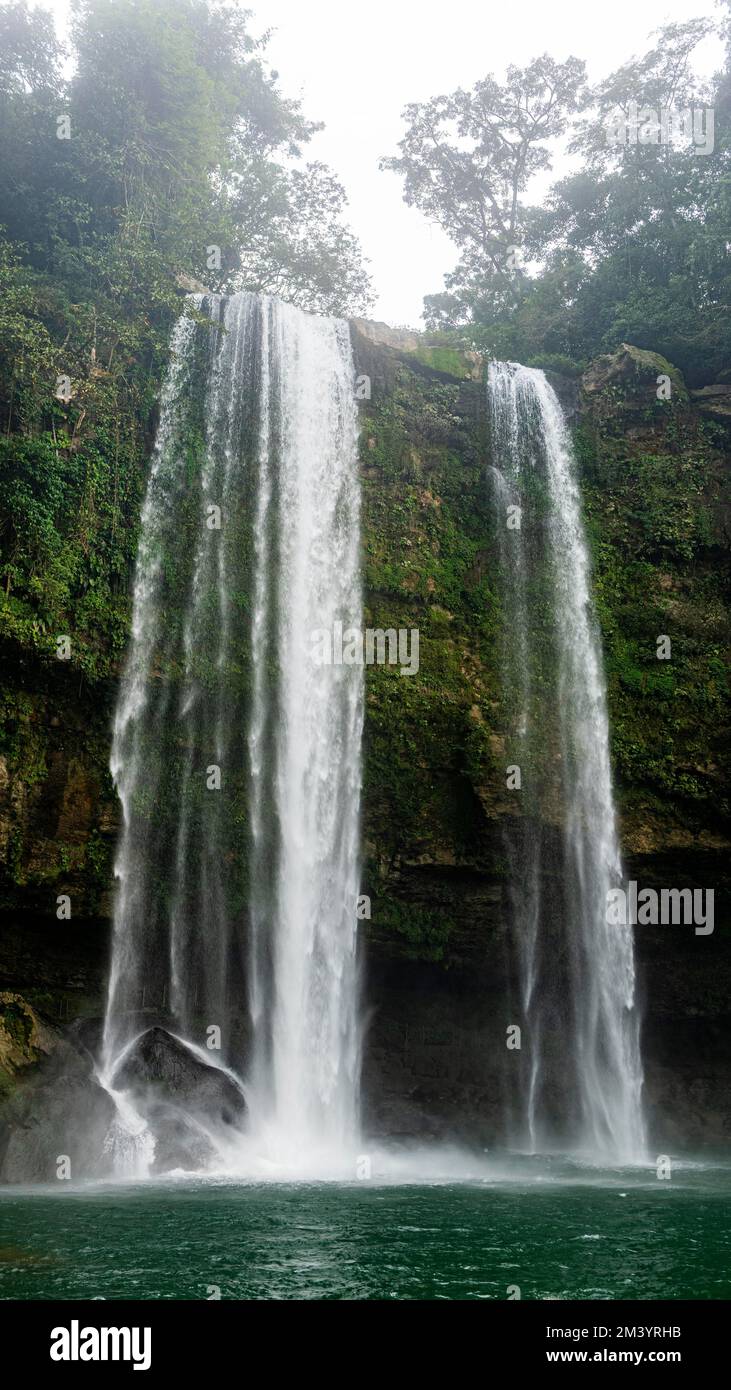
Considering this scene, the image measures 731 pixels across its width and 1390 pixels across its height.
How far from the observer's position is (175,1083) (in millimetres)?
13047

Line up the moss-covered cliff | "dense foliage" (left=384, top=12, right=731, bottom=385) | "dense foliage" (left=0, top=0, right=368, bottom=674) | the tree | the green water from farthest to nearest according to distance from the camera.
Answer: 1. the tree
2. "dense foliage" (left=384, top=12, right=731, bottom=385)
3. "dense foliage" (left=0, top=0, right=368, bottom=674)
4. the moss-covered cliff
5. the green water

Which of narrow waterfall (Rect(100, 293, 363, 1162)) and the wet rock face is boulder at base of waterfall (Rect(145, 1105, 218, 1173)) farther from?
narrow waterfall (Rect(100, 293, 363, 1162))

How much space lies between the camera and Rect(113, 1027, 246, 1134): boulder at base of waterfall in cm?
1278

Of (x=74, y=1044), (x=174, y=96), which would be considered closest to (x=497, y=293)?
(x=174, y=96)

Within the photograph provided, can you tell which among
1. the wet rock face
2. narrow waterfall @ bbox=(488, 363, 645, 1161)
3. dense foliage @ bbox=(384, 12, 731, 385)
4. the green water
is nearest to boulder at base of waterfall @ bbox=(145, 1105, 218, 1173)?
the wet rock face

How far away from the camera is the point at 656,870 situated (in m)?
16.1

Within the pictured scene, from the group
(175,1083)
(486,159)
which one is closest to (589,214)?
(486,159)

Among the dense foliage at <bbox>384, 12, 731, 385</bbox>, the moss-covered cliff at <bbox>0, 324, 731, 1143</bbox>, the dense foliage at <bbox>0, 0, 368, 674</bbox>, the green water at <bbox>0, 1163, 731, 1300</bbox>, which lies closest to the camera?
the green water at <bbox>0, 1163, 731, 1300</bbox>

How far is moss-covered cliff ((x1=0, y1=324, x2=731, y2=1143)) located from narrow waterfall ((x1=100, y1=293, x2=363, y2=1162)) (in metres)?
0.55

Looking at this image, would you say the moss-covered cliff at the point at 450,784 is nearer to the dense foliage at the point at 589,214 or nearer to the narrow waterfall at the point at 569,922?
the narrow waterfall at the point at 569,922

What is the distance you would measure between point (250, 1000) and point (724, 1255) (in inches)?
347

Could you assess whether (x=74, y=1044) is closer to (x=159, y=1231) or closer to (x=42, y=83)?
(x=159, y=1231)

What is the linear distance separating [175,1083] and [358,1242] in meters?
5.73
